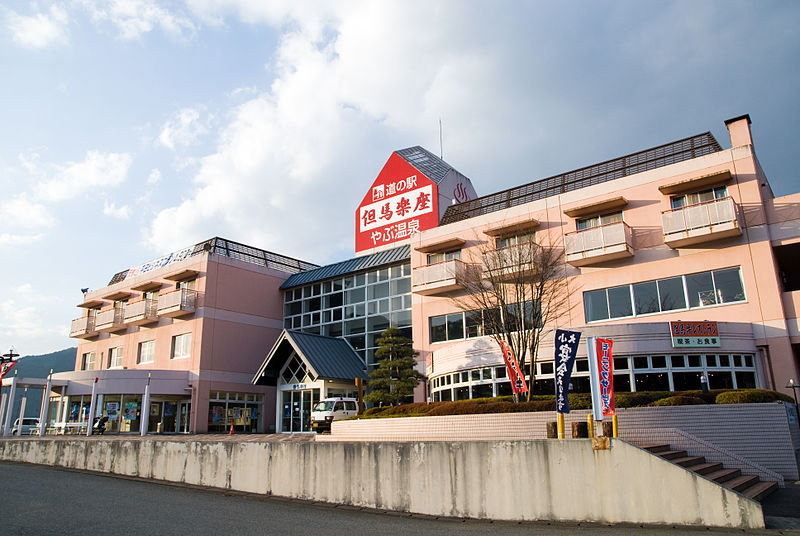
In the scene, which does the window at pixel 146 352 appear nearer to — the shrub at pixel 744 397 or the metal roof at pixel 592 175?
the metal roof at pixel 592 175

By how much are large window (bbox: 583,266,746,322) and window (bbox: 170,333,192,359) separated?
77.3 feet

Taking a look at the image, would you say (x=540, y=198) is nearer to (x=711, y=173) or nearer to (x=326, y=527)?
(x=711, y=173)

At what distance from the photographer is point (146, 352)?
3838 centimetres

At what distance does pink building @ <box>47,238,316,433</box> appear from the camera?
109 ft

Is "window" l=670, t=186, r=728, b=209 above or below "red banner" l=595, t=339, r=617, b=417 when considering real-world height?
above

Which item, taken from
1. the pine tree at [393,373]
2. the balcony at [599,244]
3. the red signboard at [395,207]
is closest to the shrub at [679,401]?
the balcony at [599,244]

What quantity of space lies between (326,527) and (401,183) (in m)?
29.6

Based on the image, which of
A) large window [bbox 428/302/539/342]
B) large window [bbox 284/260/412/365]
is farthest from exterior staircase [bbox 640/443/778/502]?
large window [bbox 284/260/412/365]

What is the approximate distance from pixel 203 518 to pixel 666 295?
60.2 ft

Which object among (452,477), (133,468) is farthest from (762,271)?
(133,468)

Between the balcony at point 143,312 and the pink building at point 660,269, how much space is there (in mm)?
20074

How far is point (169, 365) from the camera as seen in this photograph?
117ft

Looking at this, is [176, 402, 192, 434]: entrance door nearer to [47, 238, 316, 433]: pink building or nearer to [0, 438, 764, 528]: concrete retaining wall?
[47, 238, 316, 433]: pink building

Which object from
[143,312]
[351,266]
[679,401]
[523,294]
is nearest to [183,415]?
[143,312]
